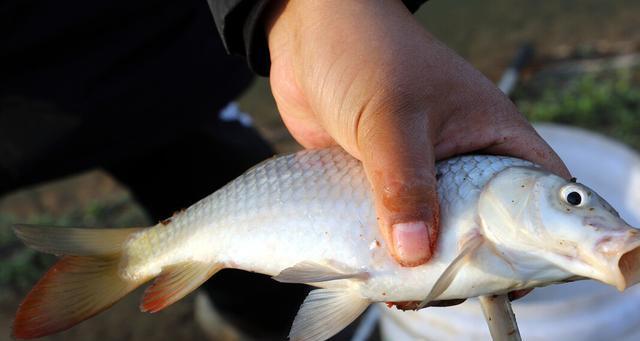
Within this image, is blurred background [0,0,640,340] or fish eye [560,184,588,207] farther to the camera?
blurred background [0,0,640,340]

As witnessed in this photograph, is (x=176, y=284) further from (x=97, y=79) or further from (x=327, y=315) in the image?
(x=97, y=79)

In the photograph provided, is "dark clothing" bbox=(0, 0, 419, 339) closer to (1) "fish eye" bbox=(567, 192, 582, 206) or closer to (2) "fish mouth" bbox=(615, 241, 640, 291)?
(1) "fish eye" bbox=(567, 192, 582, 206)

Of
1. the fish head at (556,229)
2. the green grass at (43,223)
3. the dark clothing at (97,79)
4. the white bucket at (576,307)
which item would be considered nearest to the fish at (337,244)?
the fish head at (556,229)

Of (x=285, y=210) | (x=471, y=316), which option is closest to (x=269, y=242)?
(x=285, y=210)

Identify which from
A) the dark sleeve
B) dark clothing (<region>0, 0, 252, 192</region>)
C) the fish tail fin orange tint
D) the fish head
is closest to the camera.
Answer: the fish head

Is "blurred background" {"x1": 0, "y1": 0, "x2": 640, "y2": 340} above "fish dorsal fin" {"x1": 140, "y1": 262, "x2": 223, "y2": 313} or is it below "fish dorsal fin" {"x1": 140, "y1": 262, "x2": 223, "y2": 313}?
below

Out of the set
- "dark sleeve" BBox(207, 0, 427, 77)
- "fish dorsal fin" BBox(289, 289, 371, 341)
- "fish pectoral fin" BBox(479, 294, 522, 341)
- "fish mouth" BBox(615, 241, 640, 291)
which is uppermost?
"dark sleeve" BBox(207, 0, 427, 77)

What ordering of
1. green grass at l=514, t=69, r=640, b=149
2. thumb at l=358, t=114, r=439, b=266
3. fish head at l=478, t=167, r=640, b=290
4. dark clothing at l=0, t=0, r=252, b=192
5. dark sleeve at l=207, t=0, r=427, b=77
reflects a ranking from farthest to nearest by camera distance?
green grass at l=514, t=69, r=640, b=149 → dark clothing at l=0, t=0, r=252, b=192 → dark sleeve at l=207, t=0, r=427, b=77 → thumb at l=358, t=114, r=439, b=266 → fish head at l=478, t=167, r=640, b=290

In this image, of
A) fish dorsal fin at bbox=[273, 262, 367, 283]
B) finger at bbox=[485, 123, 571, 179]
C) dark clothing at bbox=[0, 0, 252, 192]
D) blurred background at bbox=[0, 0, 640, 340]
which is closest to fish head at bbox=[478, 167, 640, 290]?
finger at bbox=[485, 123, 571, 179]
